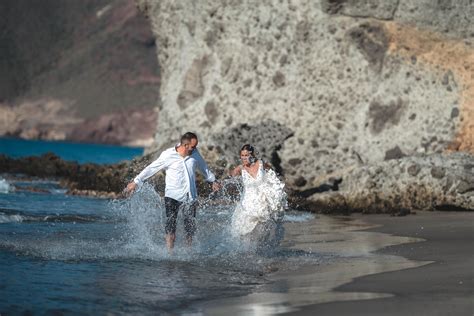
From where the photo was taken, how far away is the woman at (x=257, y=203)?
13641 mm

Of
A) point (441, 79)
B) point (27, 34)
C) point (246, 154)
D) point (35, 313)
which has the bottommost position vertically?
point (35, 313)

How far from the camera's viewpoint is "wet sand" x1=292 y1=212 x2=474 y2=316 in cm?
952

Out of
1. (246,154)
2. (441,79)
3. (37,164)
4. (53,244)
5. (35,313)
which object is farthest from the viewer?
(37,164)

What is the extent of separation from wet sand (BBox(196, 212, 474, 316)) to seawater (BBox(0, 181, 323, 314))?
0.44m

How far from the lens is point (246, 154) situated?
45.1 feet

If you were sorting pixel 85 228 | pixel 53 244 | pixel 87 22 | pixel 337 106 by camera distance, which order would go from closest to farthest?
1. pixel 53 244
2. pixel 85 228
3. pixel 337 106
4. pixel 87 22

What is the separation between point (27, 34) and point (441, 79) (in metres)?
149

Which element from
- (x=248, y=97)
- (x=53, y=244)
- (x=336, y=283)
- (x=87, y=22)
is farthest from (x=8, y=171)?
(x=87, y=22)

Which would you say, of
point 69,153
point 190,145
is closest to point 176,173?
point 190,145

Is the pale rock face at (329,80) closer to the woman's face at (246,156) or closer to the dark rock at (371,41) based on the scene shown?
the dark rock at (371,41)

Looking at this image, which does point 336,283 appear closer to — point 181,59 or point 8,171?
point 181,59

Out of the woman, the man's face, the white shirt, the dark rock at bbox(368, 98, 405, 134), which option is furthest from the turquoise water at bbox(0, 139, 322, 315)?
the dark rock at bbox(368, 98, 405, 134)

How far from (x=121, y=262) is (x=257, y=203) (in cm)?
188

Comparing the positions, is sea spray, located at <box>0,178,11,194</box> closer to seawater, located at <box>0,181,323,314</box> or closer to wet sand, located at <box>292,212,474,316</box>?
seawater, located at <box>0,181,323,314</box>
